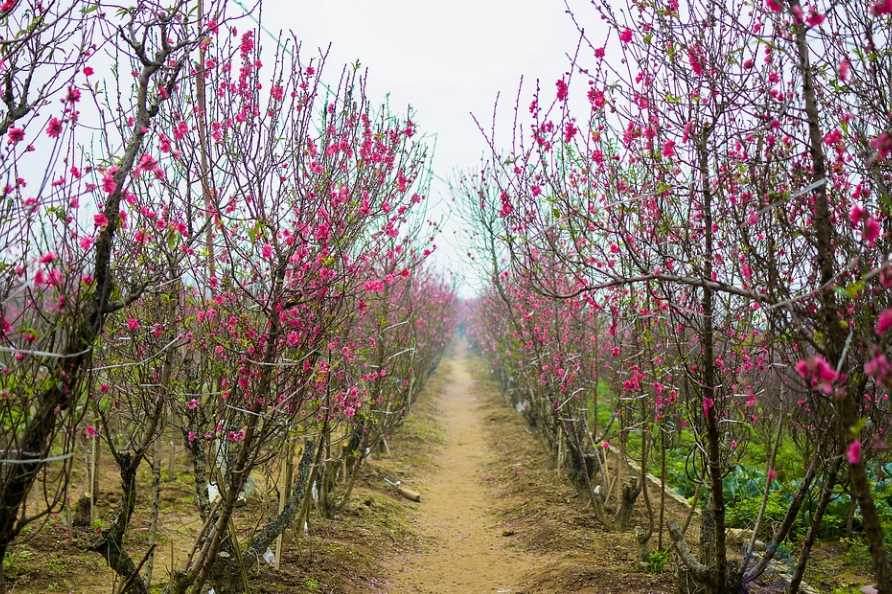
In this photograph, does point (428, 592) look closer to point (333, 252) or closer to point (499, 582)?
point (499, 582)

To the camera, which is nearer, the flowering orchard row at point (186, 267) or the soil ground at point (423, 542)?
the flowering orchard row at point (186, 267)

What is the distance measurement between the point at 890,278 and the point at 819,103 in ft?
7.23

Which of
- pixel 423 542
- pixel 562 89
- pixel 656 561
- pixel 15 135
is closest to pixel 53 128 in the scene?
pixel 15 135

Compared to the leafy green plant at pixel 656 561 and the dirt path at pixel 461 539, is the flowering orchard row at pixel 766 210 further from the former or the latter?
the dirt path at pixel 461 539

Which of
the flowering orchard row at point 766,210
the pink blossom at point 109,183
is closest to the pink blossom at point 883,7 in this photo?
the flowering orchard row at point 766,210

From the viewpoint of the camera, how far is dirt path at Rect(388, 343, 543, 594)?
666cm

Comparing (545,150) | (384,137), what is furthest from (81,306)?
(545,150)

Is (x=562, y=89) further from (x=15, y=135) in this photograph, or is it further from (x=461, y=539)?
(x=461, y=539)

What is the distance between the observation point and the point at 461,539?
830cm

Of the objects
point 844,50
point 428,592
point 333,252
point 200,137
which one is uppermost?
point 844,50

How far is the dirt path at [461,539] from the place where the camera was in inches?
262

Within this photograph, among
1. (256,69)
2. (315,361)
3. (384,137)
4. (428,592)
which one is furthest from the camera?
(428,592)

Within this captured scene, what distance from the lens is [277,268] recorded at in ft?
13.0

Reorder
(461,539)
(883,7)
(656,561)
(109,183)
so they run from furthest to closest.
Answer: (461,539)
(656,561)
(109,183)
(883,7)
